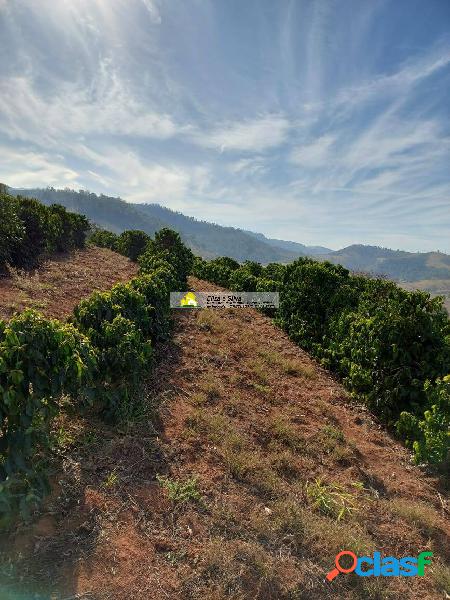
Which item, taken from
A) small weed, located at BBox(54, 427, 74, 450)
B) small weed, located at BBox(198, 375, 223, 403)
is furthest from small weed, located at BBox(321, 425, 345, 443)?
small weed, located at BBox(54, 427, 74, 450)

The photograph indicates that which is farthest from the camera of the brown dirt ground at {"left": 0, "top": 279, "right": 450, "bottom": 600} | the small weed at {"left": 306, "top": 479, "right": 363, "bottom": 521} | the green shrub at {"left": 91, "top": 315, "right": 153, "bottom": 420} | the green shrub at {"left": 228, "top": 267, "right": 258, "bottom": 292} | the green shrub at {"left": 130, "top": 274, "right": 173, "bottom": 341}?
the green shrub at {"left": 228, "top": 267, "right": 258, "bottom": 292}

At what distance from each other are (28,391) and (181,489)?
228 cm

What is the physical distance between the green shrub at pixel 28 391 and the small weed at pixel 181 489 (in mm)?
1495

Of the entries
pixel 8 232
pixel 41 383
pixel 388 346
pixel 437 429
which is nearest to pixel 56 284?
pixel 8 232

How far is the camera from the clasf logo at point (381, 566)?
3.82 metres

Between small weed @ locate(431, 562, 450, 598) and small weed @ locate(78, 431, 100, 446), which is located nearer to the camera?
small weed @ locate(431, 562, 450, 598)

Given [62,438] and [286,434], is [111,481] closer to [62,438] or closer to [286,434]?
[62,438]

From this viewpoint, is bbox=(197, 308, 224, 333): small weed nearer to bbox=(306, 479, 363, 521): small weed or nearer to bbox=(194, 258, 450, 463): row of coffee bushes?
bbox=(194, 258, 450, 463): row of coffee bushes

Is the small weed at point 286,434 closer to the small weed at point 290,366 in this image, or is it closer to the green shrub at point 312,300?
the small weed at point 290,366

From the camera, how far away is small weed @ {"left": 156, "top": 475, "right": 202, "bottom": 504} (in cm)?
433

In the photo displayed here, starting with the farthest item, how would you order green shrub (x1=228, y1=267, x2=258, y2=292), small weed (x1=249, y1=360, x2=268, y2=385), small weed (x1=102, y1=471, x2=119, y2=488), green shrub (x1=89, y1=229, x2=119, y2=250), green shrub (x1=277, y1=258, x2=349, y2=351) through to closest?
green shrub (x1=89, y1=229, x2=119, y2=250)
green shrub (x1=228, y1=267, x2=258, y2=292)
green shrub (x1=277, y1=258, x2=349, y2=351)
small weed (x1=249, y1=360, x2=268, y2=385)
small weed (x1=102, y1=471, x2=119, y2=488)

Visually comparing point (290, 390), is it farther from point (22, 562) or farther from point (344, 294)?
point (22, 562)

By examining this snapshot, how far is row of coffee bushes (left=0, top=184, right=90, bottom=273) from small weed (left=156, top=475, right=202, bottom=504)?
37.5ft

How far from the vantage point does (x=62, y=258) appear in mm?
19312
